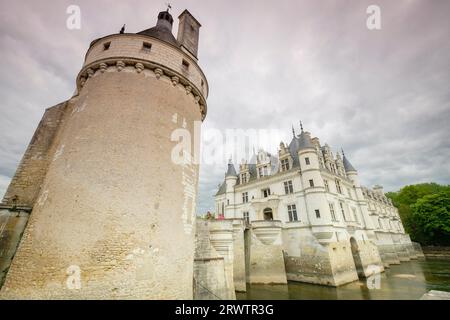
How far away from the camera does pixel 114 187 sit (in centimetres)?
585

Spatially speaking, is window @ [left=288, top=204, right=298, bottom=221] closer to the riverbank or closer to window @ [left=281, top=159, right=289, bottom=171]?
window @ [left=281, top=159, right=289, bottom=171]

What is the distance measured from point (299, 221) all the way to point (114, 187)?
58.9 feet

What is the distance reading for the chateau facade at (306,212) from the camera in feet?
57.9

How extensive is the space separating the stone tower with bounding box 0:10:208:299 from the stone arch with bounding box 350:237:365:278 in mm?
20925

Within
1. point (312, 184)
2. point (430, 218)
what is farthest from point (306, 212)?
point (430, 218)

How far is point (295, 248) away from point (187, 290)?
15.2 meters

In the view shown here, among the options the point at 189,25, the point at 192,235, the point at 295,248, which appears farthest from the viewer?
the point at 295,248

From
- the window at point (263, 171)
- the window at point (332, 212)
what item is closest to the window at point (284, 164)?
the window at point (263, 171)

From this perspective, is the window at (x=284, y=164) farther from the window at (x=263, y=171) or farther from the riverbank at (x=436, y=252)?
the riverbank at (x=436, y=252)

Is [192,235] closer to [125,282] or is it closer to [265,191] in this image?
[125,282]

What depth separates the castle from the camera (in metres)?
17.4
